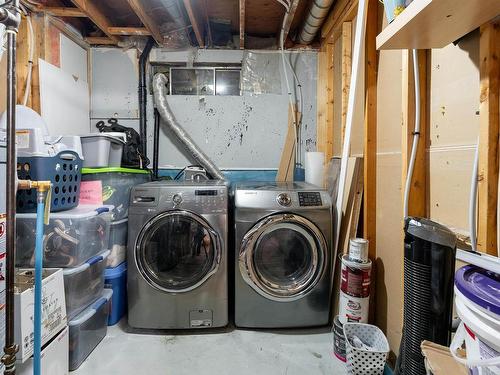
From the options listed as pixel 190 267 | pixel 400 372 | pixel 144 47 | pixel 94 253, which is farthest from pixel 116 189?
pixel 400 372

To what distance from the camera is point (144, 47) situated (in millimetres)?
2828

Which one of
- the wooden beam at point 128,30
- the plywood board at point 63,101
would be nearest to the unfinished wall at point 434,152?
the wooden beam at point 128,30

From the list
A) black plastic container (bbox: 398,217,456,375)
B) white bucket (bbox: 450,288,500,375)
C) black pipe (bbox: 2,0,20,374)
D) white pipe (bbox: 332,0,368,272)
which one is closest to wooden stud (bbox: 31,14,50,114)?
black pipe (bbox: 2,0,20,374)

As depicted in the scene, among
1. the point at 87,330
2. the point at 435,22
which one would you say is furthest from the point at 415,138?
the point at 87,330

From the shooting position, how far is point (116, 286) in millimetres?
1958

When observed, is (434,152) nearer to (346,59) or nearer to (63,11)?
(346,59)

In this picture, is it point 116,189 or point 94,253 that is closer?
point 94,253

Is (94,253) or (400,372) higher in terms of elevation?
(94,253)

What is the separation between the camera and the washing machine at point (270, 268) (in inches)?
72.3

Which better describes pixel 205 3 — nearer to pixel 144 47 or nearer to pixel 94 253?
pixel 144 47

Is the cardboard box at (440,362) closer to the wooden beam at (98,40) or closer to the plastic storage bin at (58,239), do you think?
the plastic storage bin at (58,239)

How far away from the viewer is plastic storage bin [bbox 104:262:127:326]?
6.36 ft

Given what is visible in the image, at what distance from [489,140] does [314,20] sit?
6.28ft

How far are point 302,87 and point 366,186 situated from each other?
1558 millimetres
